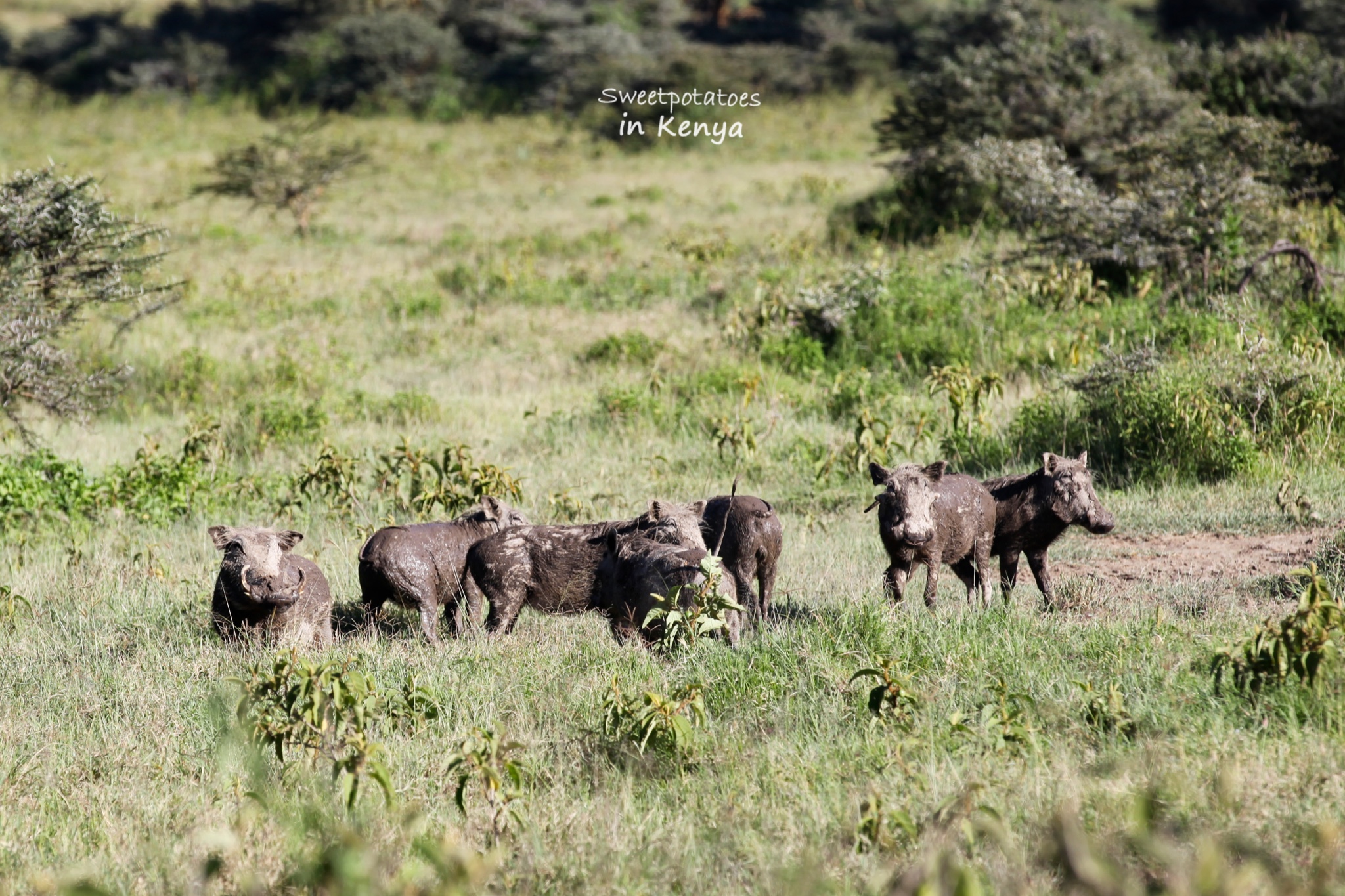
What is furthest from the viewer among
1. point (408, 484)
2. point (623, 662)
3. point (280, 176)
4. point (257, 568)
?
point (280, 176)

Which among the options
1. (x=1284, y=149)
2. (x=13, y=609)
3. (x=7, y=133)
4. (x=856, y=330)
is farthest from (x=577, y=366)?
(x=7, y=133)

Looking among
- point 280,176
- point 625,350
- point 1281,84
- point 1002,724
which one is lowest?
point 280,176

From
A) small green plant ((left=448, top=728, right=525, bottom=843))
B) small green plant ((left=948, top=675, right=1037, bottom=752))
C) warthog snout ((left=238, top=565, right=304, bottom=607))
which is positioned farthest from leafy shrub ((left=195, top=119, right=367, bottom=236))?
small green plant ((left=948, top=675, right=1037, bottom=752))

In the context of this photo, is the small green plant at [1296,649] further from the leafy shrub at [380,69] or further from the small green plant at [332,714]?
the leafy shrub at [380,69]

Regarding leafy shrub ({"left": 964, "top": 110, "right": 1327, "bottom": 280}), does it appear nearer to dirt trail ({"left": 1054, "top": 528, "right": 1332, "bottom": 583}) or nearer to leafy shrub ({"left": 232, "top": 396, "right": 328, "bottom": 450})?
dirt trail ({"left": 1054, "top": 528, "right": 1332, "bottom": 583})

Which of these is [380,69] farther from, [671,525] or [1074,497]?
[1074,497]

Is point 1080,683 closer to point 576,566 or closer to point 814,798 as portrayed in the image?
point 814,798

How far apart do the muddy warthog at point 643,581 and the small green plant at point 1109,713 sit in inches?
65.6

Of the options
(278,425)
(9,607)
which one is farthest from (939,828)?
(278,425)

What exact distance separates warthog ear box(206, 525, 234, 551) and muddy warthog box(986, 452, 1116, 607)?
4069mm

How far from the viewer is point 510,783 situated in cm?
407

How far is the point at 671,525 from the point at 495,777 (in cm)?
247

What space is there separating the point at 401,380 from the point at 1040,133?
1196 centimetres

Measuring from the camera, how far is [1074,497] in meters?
6.27
